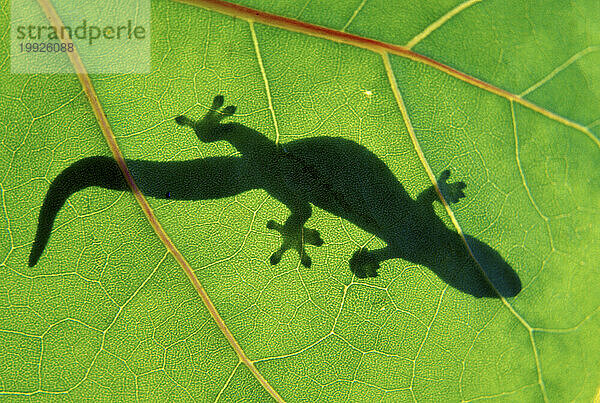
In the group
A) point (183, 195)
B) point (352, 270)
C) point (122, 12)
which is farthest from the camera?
point (352, 270)

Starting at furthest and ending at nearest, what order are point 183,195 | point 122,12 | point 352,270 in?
point 352,270 < point 183,195 < point 122,12

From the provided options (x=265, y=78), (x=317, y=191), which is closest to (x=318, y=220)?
(x=317, y=191)

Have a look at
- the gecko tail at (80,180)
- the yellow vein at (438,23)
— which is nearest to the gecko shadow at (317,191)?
the gecko tail at (80,180)

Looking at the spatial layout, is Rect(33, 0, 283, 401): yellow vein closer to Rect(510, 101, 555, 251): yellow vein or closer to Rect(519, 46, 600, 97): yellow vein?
Rect(510, 101, 555, 251): yellow vein

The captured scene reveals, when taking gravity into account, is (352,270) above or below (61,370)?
above

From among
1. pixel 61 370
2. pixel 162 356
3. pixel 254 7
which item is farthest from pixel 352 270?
pixel 61 370

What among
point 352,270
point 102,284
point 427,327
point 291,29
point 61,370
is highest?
point 291,29

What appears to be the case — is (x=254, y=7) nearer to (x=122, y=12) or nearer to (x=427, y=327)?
(x=122, y=12)
